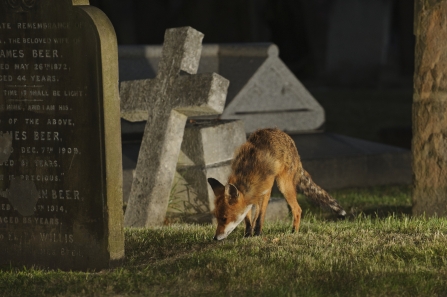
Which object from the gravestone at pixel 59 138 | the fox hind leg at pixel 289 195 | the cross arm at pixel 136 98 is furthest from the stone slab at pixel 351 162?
the gravestone at pixel 59 138

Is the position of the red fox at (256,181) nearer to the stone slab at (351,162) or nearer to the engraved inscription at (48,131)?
the engraved inscription at (48,131)

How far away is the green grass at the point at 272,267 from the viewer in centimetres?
644

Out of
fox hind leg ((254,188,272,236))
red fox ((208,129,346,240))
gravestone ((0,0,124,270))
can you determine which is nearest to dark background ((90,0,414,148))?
red fox ((208,129,346,240))

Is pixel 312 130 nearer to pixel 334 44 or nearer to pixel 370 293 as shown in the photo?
pixel 370 293

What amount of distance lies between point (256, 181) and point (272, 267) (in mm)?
1122

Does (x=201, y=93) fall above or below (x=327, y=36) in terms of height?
above

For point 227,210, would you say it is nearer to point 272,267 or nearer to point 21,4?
point 272,267

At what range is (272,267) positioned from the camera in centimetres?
676

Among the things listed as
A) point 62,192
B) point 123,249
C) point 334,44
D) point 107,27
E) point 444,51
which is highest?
point 107,27

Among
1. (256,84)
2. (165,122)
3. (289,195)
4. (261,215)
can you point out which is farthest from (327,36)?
(261,215)

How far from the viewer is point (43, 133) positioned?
24.3 feet

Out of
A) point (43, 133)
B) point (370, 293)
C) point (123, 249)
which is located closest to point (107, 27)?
point (43, 133)

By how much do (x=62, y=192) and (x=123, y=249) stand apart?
0.66 meters

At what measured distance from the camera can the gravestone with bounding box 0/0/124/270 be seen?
718cm
